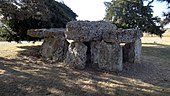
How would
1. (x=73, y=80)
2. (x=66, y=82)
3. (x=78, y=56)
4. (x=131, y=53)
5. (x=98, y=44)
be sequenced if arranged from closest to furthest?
(x=66, y=82) < (x=73, y=80) < (x=78, y=56) < (x=98, y=44) < (x=131, y=53)

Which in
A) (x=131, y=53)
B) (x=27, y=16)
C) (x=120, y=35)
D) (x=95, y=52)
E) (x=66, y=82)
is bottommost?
(x=66, y=82)

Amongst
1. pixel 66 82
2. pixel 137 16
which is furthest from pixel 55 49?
pixel 137 16

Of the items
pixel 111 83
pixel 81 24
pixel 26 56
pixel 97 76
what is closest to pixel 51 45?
pixel 26 56

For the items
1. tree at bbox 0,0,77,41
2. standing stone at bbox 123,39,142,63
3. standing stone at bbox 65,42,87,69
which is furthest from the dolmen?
tree at bbox 0,0,77,41

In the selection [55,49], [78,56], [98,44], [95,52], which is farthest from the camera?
[55,49]

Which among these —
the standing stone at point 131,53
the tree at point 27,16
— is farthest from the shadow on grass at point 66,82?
the tree at point 27,16

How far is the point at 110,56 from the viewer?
9.88m

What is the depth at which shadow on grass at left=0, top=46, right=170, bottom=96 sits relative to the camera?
7.88 metres

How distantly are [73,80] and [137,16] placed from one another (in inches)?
639

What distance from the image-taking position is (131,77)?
9.48 metres

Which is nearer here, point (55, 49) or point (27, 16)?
point (55, 49)

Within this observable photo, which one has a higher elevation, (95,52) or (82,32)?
(82,32)

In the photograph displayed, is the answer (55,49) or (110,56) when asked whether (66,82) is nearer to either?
(110,56)

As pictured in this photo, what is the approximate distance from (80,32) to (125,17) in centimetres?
1519
